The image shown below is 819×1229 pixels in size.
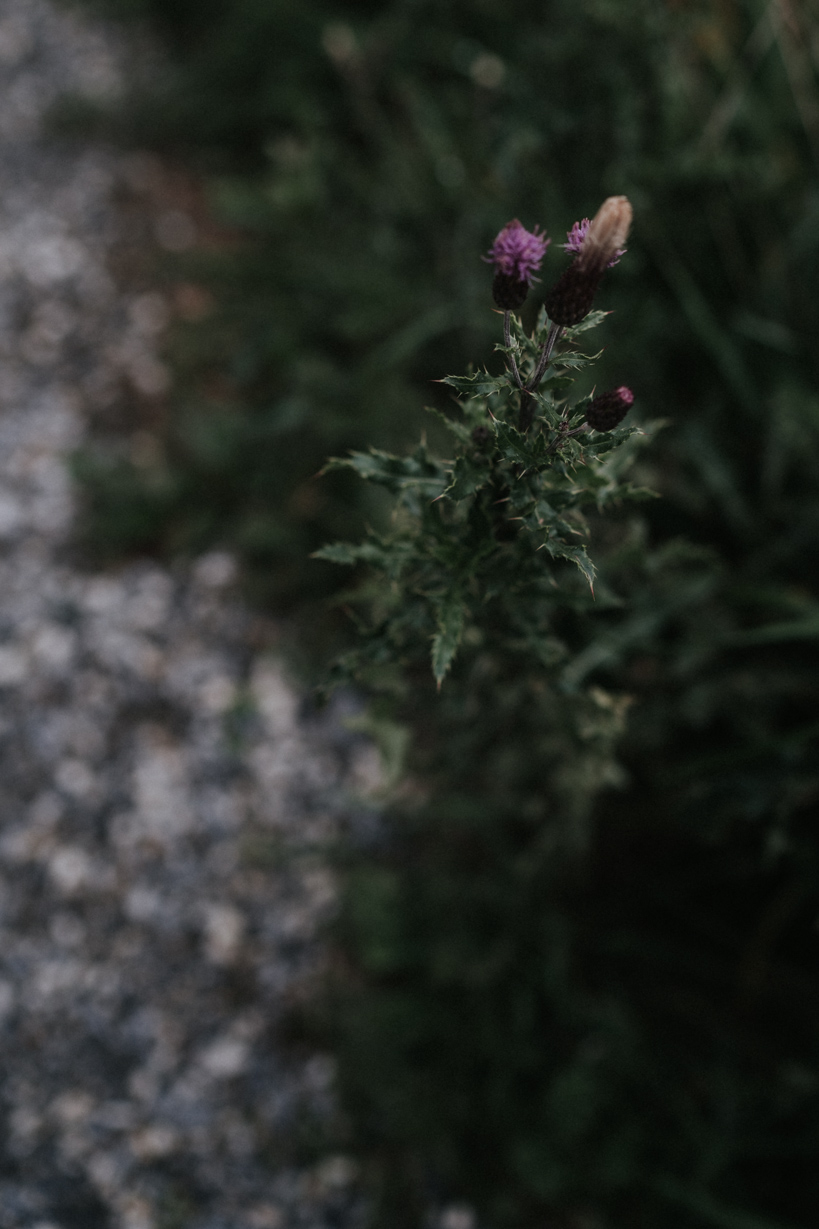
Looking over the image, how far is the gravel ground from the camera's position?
1880mm

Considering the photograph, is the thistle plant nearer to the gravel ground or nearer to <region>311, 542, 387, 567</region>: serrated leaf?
<region>311, 542, 387, 567</region>: serrated leaf

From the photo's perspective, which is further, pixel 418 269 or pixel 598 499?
pixel 418 269

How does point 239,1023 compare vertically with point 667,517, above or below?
below

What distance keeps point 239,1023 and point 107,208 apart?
3.33 m

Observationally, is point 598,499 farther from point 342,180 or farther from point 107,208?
point 107,208

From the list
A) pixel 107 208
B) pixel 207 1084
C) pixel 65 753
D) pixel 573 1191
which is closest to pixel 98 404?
pixel 107 208

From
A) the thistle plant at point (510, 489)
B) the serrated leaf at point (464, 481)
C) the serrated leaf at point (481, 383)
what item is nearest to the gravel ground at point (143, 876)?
the thistle plant at point (510, 489)

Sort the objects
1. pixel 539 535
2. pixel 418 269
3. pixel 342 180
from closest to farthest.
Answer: pixel 539 535 < pixel 418 269 < pixel 342 180

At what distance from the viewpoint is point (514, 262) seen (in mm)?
927

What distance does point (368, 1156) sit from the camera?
195 cm

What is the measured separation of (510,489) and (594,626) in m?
0.85

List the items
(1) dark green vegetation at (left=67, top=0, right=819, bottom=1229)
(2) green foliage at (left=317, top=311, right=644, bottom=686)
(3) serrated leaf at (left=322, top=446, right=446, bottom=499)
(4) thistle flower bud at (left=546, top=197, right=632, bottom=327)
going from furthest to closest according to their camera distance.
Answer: (1) dark green vegetation at (left=67, top=0, right=819, bottom=1229) < (3) serrated leaf at (left=322, top=446, right=446, bottom=499) < (2) green foliage at (left=317, top=311, right=644, bottom=686) < (4) thistle flower bud at (left=546, top=197, right=632, bottom=327)

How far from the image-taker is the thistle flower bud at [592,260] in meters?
0.86

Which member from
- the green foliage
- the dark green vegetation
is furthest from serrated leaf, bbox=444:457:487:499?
the dark green vegetation
